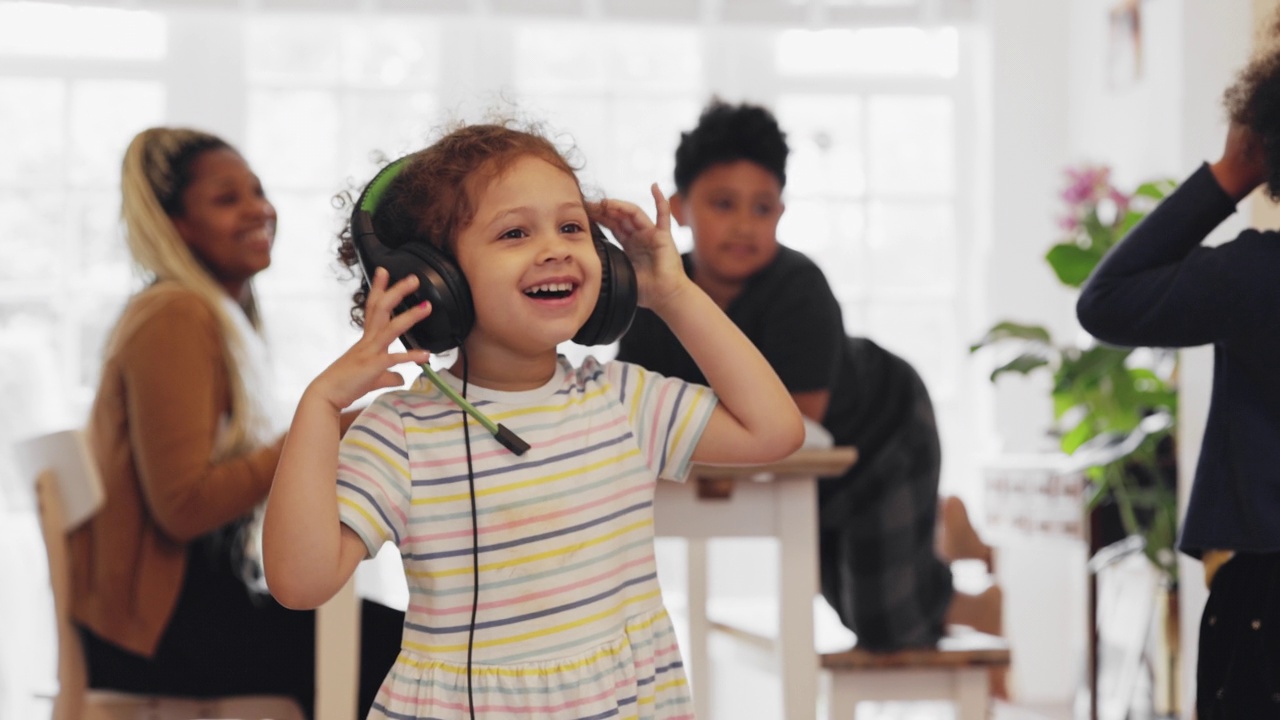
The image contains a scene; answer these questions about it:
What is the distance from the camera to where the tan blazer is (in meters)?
1.60

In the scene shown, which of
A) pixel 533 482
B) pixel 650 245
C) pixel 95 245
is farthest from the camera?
pixel 95 245

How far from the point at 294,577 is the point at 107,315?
124 inches

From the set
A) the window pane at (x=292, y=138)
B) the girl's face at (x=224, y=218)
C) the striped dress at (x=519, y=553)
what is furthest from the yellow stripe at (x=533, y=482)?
the window pane at (x=292, y=138)

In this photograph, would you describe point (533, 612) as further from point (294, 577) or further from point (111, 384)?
point (111, 384)

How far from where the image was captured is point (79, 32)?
3.88m

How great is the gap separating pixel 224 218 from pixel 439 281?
38.8 inches

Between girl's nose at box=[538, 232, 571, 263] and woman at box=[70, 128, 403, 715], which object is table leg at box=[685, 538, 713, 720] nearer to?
woman at box=[70, 128, 403, 715]

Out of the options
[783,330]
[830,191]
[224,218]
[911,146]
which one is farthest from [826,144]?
[224,218]

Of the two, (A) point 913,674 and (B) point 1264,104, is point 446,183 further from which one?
(A) point 913,674

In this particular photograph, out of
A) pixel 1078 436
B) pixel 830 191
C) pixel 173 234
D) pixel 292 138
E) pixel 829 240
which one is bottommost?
pixel 1078 436

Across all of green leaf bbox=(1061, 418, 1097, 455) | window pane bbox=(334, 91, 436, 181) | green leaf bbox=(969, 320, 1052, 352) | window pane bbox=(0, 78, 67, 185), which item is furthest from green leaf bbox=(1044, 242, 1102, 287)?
window pane bbox=(0, 78, 67, 185)

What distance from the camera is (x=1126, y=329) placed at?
1355 mm

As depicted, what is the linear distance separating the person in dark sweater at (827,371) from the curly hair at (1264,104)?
1.97ft

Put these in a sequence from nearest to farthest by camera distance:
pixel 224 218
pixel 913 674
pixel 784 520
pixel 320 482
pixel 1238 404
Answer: pixel 320 482, pixel 1238 404, pixel 784 520, pixel 913 674, pixel 224 218
